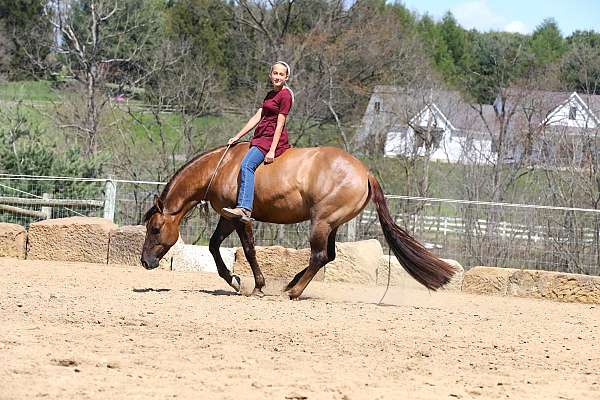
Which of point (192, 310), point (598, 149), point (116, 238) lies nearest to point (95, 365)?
point (192, 310)

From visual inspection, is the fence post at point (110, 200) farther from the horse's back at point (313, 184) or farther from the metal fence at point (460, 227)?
the horse's back at point (313, 184)

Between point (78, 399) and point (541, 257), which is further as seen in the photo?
point (541, 257)

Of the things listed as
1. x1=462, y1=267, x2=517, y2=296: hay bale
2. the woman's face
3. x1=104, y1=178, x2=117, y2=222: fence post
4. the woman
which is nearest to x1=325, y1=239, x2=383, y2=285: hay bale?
x1=462, y1=267, x2=517, y2=296: hay bale

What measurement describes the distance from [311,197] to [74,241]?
4936 millimetres

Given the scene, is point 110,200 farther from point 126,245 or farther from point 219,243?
point 219,243

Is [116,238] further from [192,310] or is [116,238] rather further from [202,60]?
[202,60]

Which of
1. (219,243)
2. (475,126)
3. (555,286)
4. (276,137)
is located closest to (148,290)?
(219,243)

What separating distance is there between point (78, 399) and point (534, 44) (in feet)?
156

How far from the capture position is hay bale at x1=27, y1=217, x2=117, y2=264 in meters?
13.8

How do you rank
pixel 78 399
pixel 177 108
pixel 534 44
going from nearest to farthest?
pixel 78 399
pixel 177 108
pixel 534 44

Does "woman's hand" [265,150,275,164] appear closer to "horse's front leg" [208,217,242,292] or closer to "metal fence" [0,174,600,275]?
"horse's front leg" [208,217,242,292]

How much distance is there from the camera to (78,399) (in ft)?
17.2

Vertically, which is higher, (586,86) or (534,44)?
(534,44)

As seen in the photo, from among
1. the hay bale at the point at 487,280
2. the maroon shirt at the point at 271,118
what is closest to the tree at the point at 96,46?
the hay bale at the point at 487,280
